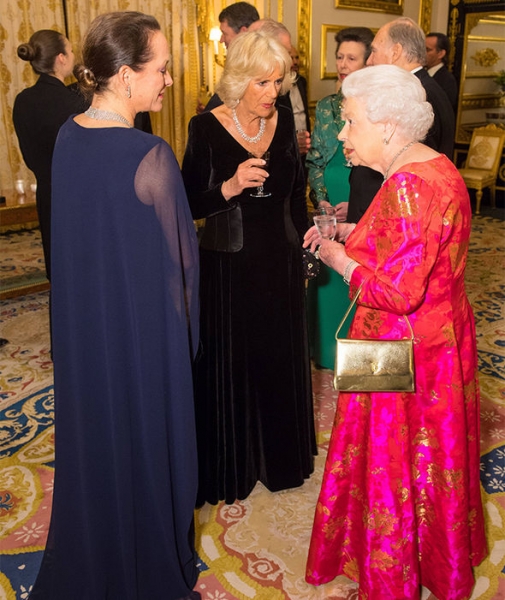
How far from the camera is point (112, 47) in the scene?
1532 mm

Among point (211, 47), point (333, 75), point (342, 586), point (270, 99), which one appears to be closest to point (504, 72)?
point (333, 75)

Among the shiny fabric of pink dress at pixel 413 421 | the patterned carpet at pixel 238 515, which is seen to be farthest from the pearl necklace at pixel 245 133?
the patterned carpet at pixel 238 515

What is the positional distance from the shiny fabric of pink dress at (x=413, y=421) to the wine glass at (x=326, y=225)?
149 mm

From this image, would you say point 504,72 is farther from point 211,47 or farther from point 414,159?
point 414,159

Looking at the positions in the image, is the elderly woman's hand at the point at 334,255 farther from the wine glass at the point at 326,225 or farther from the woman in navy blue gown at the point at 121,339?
the woman in navy blue gown at the point at 121,339

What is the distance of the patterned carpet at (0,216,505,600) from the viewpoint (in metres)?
2.14

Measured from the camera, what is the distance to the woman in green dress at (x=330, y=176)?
11.0ft

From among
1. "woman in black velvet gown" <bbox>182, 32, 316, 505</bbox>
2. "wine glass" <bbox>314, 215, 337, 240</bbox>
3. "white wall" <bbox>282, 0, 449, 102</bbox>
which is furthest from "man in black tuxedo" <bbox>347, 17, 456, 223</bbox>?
"white wall" <bbox>282, 0, 449, 102</bbox>

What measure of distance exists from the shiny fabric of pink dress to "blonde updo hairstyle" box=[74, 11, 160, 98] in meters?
0.74

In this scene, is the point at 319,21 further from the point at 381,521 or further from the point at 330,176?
the point at 381,521

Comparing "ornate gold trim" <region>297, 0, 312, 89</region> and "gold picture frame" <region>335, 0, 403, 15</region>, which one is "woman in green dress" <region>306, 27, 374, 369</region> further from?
"gold picture frame" <region>335, 0, 403, 15</region>

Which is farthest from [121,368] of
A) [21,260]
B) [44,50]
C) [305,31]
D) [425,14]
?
[425,14]

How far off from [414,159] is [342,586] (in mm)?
1479

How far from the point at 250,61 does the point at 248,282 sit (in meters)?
0.82
